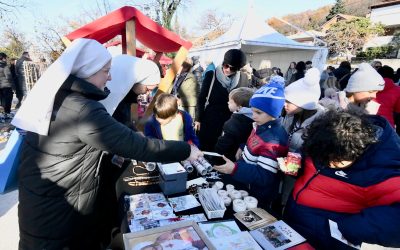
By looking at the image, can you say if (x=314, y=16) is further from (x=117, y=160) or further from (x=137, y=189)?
(x=137, y=189)

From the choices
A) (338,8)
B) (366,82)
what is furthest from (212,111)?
(338,8)

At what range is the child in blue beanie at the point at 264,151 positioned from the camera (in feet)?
5.49

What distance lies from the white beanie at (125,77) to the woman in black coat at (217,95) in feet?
4.08

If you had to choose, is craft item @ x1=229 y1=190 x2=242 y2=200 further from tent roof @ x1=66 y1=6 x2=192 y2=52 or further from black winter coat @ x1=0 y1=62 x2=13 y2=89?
black winter coat @ x1=0 y1=62 x2=13 y2=89

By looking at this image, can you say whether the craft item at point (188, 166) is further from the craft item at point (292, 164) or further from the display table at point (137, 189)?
the craft item at point (292, 164)

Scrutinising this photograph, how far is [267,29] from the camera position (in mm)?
8602

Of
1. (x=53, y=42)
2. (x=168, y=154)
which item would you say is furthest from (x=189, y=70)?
(x=53, y=42)

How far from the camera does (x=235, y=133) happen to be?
242 cm

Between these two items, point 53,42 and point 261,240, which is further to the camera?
point 53,42

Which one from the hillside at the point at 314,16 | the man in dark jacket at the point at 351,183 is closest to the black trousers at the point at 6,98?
the man in dark jacket at the point at 351,183

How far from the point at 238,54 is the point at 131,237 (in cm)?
278

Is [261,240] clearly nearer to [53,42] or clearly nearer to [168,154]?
[168,154]

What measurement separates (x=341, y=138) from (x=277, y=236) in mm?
603

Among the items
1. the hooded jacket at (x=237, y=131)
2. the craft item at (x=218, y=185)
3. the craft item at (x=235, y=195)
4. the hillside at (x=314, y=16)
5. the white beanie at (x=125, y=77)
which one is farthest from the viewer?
the hillside at (x=314, y=16)
